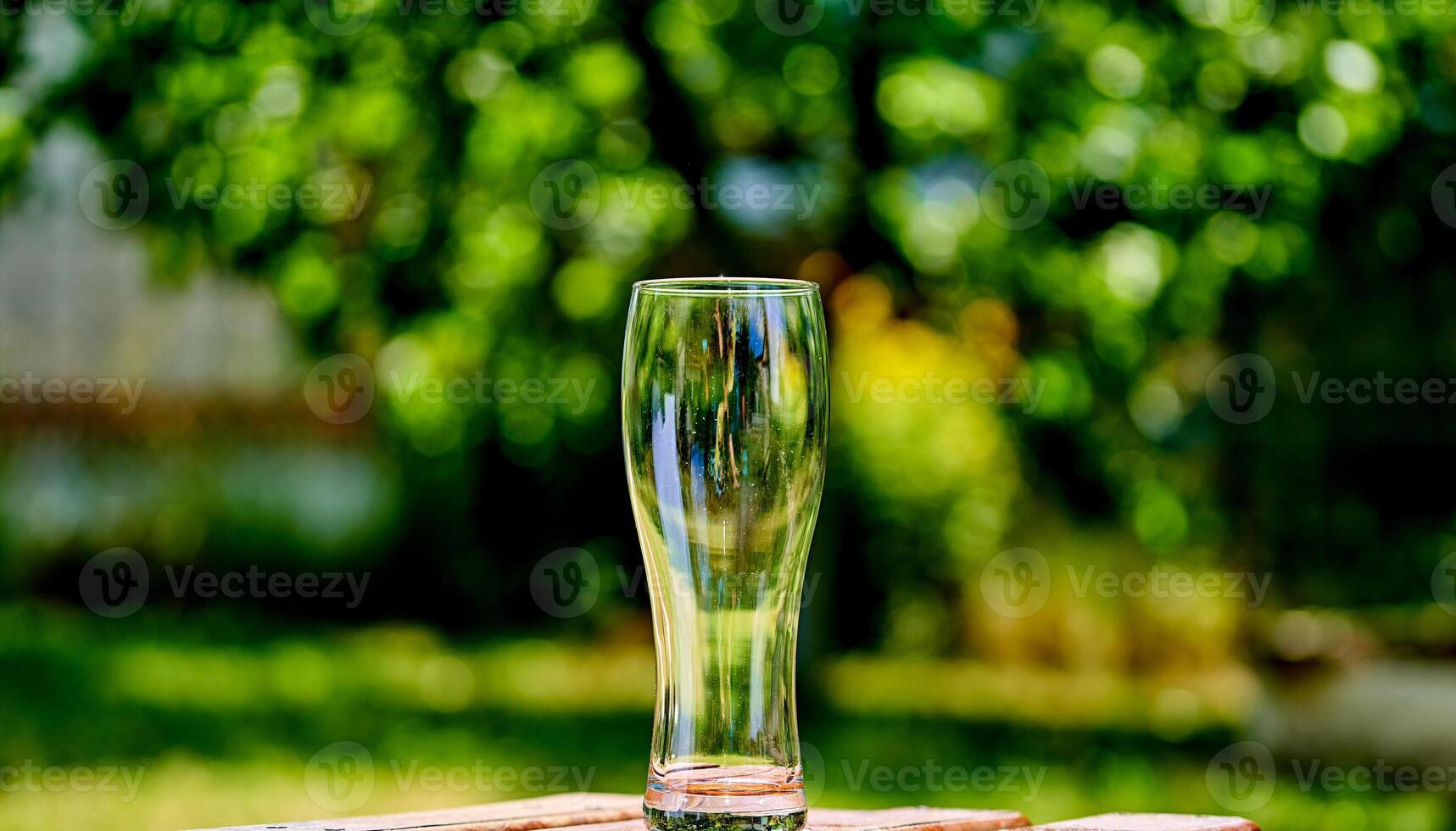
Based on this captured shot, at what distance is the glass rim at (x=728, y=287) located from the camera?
0.91 meters

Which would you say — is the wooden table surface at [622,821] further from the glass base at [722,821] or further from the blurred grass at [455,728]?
the blurred grass at [455,728]

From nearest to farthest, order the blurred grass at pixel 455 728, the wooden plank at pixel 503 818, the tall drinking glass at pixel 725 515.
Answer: the tall drinking glass at pixel 725 515, the wooden plank at pixel 503 818, the blurred grass at pixel 455 728

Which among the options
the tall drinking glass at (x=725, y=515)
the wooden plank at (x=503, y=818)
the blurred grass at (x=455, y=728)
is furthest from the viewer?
the blurred grass at (x=455, y=728)

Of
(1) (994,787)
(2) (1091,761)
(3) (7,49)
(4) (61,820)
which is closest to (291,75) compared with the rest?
(3) (7,49)

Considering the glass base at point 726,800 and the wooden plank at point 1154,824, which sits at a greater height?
the glass base at point 726,800

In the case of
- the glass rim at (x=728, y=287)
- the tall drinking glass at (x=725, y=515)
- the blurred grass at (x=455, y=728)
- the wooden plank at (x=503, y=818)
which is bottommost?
the blurred grass at (x=455, y=728)

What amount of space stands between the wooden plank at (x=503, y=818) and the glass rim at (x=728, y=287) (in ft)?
1.37

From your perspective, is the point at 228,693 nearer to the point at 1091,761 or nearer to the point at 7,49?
the point at 7,49

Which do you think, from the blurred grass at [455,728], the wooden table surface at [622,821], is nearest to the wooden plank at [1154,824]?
the wooden table surface at [622,821]

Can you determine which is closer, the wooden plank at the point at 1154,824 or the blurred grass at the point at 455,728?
the wooden plank at the point at 1154,824

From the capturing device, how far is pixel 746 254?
462 centimetres

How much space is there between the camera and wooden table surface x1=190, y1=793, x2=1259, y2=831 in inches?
41.9

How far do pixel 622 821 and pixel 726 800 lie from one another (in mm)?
247

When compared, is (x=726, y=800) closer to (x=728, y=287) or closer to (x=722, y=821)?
(x=722, y=821)
